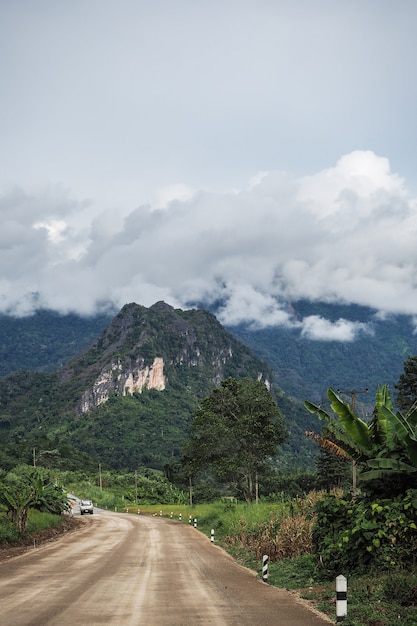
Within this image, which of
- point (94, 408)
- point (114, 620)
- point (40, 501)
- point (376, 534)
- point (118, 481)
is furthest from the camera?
point (94, 408)

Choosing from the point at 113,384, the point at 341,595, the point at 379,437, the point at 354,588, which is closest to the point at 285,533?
the point at 379,437

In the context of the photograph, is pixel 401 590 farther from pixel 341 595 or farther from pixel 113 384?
pixel 113 384

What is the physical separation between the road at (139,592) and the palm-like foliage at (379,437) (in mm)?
3438

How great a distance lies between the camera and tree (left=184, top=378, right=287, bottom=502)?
2122 inches

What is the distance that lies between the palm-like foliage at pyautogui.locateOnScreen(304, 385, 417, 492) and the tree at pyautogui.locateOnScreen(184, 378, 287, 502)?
3847 cm

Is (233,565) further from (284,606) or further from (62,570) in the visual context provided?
(284,606)

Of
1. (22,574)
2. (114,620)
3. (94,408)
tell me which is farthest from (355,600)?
(94,408)

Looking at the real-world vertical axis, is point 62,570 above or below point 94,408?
below

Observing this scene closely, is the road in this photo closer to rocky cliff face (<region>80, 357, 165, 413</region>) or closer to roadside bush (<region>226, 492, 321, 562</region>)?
roadside bush (<region>226, 492, 321, 562</region>)

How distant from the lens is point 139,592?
13859mm

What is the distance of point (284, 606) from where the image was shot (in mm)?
12188

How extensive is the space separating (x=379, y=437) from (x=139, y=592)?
676 centimetres

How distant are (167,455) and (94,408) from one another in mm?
42992

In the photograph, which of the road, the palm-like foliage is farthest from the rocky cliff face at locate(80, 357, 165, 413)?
the palm-like foliage
